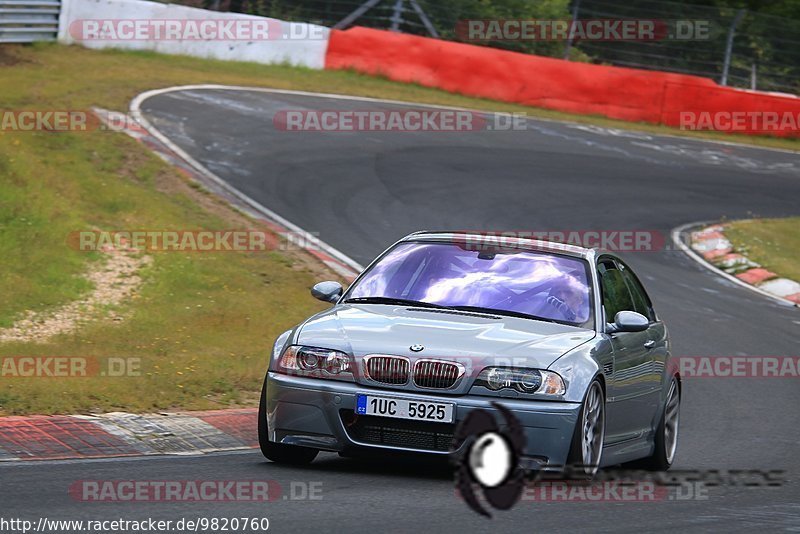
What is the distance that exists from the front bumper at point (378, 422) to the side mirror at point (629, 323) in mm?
1100

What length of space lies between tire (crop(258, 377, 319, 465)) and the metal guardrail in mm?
20113

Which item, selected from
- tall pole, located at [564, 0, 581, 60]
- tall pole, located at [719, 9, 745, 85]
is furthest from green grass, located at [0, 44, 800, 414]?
tall pole, located at [719, 9, 745, 85]

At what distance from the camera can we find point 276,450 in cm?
769

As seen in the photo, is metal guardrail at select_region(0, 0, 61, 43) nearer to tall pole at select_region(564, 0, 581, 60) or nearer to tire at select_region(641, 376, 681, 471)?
tall pole at select_region(564, 0, 581, 60)

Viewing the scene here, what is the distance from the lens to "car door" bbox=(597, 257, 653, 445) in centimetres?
800

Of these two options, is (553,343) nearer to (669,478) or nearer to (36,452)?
(669,478)

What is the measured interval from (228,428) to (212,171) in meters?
10.1

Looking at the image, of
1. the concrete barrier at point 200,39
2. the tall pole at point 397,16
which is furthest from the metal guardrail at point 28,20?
the tall pole at point 397,16

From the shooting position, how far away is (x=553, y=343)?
24.6 ft

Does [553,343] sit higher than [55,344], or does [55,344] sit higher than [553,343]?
[553,343]

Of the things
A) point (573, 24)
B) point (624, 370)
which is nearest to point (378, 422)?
point (624, 370)

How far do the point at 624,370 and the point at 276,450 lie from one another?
2.10m

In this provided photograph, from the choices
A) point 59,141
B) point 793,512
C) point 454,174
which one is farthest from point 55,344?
point 454,174

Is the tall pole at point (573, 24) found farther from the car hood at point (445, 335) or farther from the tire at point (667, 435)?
the car hood at point (445, 335)
